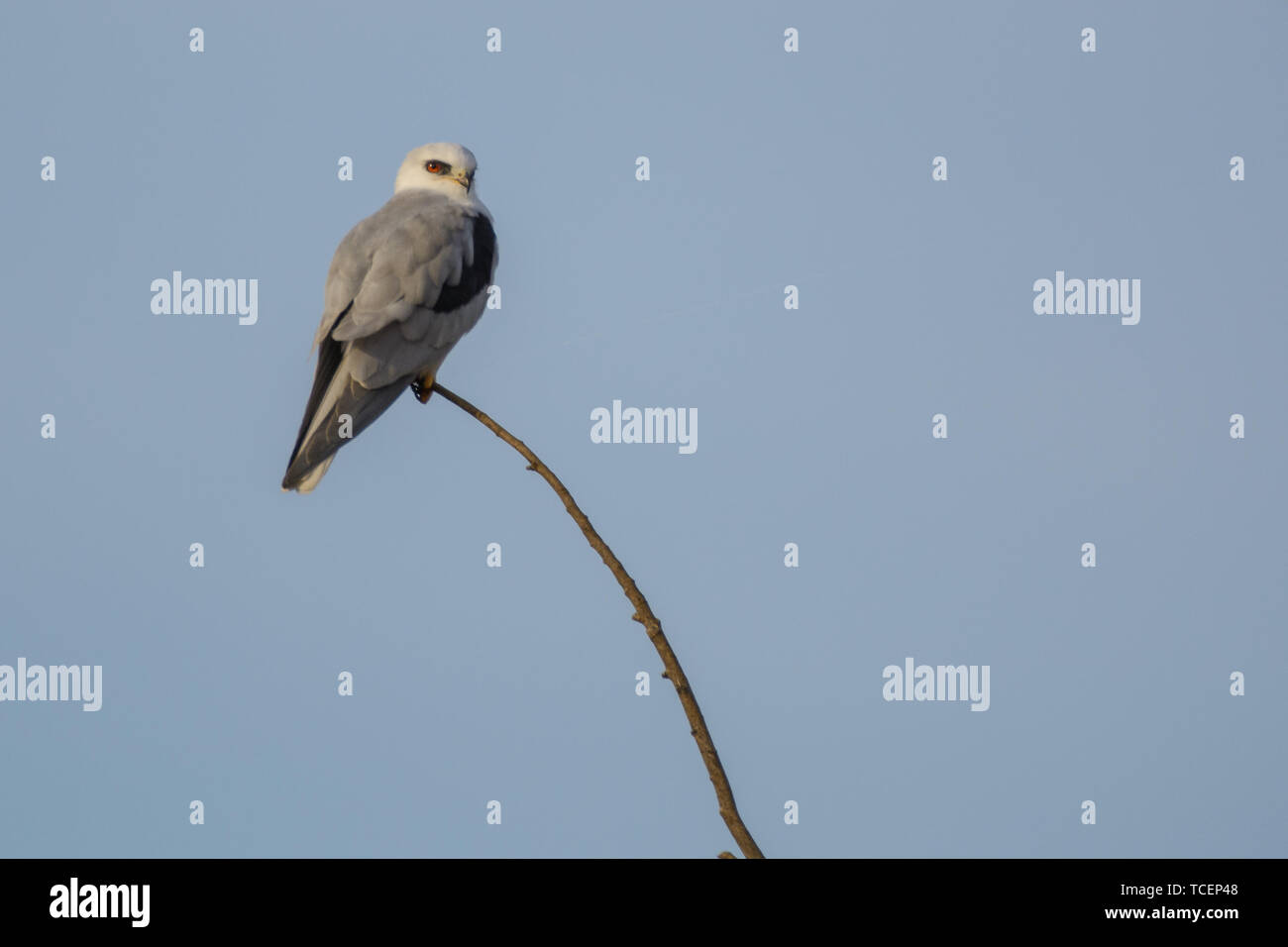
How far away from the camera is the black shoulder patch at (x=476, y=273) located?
7.50 metres

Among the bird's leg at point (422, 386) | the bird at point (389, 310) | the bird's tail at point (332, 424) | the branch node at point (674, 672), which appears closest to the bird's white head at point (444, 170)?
the bird at point (389, 310)

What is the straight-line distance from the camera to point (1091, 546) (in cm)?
1075

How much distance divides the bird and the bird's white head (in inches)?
6.9

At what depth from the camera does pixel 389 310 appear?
7.11 meters

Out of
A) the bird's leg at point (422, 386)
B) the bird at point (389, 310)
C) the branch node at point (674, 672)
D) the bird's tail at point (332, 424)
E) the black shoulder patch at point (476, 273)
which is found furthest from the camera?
the bird's leg at point (422, 386)

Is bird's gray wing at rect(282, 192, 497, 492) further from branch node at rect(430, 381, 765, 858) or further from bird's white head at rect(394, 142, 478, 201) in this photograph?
branch node at rect(430, 381, 765, 858)

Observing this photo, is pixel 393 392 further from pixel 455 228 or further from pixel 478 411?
pixel 478 411

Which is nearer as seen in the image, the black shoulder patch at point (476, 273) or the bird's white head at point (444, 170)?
the black shoulder patch at point (476, 273)

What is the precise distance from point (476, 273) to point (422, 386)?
2.30ft

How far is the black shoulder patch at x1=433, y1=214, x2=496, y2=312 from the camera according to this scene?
7.50 metres

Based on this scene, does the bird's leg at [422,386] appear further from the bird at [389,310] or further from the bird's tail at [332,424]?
the bird's tail at [332,424]

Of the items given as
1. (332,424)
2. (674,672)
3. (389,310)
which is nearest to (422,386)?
(389,310)
